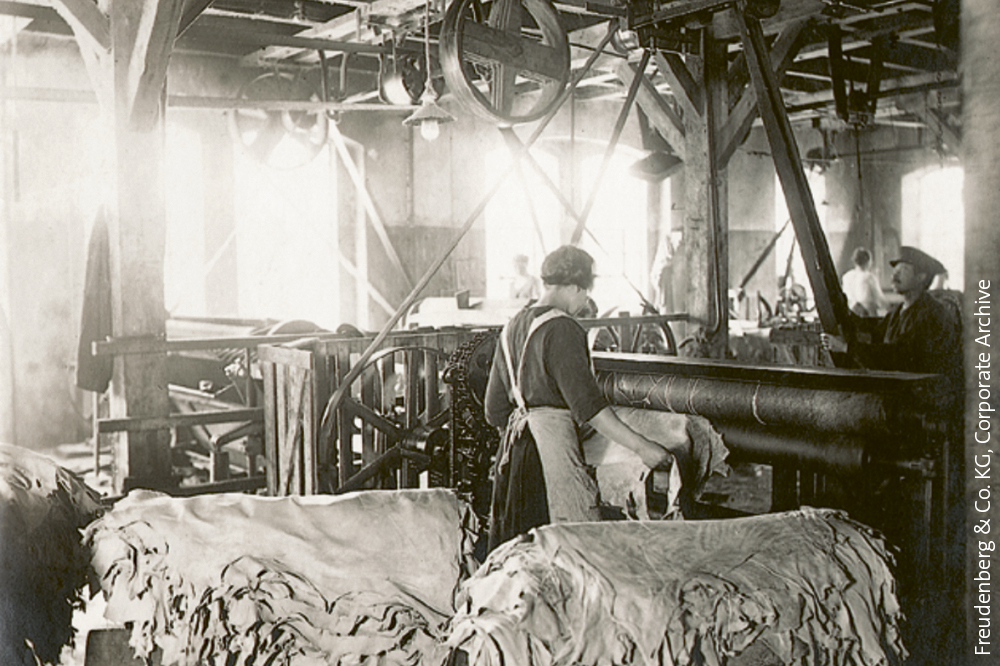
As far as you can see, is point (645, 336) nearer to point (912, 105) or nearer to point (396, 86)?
point (396, 86)

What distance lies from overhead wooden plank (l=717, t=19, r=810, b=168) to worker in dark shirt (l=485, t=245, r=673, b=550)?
8.94ft

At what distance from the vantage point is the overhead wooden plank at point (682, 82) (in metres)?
6.00

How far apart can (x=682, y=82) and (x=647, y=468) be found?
318cm

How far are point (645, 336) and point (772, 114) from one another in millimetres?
4151

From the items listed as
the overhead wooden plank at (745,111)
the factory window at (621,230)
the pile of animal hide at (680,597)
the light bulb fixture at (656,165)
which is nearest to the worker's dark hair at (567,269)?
the pile of animal hide at (680,597)

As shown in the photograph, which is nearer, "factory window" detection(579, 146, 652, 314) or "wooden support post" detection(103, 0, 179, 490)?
"wooden support post" detection(103, 0, 179, 490)

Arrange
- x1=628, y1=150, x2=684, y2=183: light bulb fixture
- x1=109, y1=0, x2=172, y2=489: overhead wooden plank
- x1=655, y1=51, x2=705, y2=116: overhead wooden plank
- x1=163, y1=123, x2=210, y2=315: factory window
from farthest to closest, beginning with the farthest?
x1=163, y1=123, x2=210, y2=315: factory window
x1=628, y1=150, x2=684, y2=183: light bulb fixture
x1=655, y1=51, x2=705, y2=116: overhead wooden plank
x1=109, y1=0, x2=172, y2=489: overhead wooden plank

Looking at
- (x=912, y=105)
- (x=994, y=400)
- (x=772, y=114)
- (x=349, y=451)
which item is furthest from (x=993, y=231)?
(x=912, y=105)

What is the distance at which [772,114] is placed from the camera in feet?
14.0

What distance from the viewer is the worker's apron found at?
359 centimetres

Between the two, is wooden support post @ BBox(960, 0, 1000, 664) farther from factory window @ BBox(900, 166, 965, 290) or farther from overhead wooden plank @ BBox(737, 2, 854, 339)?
factory window @ BBox(900, 166, 965, 290)

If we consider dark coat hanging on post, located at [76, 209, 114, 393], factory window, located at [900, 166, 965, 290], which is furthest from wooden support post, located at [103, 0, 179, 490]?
factory window, located at [900, 166, 965, 290]

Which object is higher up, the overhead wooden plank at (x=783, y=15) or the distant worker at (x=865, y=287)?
the overhead wooden plank at (x=783, y=15)

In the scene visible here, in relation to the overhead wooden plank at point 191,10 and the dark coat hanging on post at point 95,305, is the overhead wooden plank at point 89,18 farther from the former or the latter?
the dark coat hanging on post at point 95,305
